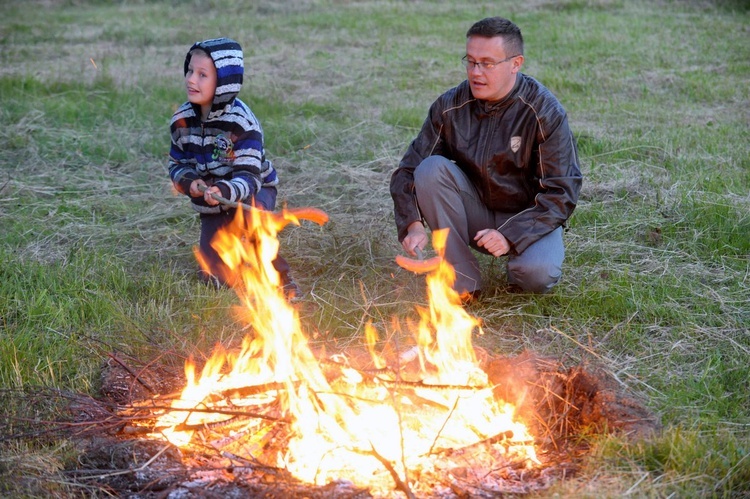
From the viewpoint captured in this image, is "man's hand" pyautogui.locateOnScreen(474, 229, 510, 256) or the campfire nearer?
the campfire

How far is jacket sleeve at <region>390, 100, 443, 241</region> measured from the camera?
14.2 feet

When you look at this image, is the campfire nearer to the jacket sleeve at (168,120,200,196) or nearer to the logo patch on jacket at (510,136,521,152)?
the logo patch on jacket at (510,136,521,152)

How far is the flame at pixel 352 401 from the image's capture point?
2930mm

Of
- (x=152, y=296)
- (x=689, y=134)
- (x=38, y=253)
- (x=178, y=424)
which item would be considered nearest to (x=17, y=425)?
(x=178, y=424)

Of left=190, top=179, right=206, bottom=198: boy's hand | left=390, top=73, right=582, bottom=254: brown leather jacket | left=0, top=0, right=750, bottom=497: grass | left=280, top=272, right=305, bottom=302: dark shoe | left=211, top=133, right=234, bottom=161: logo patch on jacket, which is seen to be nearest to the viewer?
left=0, top=0, right=750, bottom=497: grass

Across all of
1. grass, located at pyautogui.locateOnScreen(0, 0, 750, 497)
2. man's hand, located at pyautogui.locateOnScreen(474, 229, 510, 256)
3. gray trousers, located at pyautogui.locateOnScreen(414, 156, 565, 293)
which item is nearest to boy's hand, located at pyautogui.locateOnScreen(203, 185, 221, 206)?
grass, located at pyautogui.locateOnScreen(0, 0, 750, 497)

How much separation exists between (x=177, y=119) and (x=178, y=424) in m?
2.18

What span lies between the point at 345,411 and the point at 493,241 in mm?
1315

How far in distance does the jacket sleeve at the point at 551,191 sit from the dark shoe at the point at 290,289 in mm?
1174

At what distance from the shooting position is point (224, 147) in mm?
4645

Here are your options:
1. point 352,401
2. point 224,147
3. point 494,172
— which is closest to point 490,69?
point 494,172

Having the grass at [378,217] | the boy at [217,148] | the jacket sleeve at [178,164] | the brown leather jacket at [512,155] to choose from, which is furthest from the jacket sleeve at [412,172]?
the jacket sleeve at [178,164]

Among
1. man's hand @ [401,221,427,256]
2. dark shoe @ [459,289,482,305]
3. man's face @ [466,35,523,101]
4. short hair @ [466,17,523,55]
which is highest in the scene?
short hair @ [466,17,523,55]

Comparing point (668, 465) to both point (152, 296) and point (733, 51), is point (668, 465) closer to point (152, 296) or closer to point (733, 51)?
point (152, 296)
